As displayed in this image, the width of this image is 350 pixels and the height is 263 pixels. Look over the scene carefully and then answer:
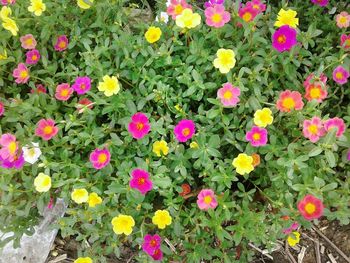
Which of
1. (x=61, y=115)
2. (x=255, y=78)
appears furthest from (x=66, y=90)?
(x=255, y=78)

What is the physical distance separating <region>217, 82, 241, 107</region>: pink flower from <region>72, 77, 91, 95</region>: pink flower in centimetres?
68

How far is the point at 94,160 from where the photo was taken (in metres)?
1.94

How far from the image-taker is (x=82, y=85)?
213cm

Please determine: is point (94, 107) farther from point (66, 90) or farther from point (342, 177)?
point (342, 177)

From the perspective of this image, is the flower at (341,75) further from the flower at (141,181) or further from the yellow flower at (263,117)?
the flower at (141,181)

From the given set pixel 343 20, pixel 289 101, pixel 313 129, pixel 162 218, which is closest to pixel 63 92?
pixel 162 218

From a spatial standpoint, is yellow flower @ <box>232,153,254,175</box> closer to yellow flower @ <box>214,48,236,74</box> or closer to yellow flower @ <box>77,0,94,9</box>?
yellow flower @ <box>214,48,236,74</box>

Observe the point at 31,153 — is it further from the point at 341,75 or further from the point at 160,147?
the point at 341,75

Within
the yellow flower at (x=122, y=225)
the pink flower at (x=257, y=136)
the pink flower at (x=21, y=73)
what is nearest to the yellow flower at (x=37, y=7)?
the pink flower at (x=21, y=73)

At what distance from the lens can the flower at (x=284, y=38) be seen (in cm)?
204

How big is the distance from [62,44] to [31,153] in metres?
0.67

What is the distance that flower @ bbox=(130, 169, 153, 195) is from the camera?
1.85 metres

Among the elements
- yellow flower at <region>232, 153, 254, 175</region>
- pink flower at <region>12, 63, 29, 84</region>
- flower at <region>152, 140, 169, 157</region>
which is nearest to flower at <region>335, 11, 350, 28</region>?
yellow flower at <region>232, 153, 254, 175</region>

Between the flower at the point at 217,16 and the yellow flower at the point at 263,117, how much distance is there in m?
0.49
